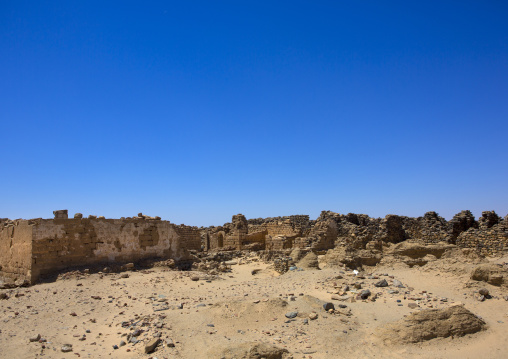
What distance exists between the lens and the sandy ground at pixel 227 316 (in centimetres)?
592

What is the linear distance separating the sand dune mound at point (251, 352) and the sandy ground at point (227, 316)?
166mm

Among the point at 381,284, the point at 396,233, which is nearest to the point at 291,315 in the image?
the point at 381,284

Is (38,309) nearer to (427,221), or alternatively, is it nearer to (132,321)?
Result: (132,321)

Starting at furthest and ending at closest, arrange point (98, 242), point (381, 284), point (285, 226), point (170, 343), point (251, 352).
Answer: point (285, 226)
point (98, 242)
point (381, 284)
point (170, 343)
point (251, 352)

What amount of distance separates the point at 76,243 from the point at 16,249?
1.89m

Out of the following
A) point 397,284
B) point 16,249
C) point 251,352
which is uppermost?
Result: point 16,249

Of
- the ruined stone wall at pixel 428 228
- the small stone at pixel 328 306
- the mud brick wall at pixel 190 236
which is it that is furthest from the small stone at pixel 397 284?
the mud brick wall at pixel 190 236

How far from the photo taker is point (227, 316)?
713 centimetres

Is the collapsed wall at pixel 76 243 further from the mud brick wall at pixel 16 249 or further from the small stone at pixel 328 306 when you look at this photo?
the small stone at pixel 328 306

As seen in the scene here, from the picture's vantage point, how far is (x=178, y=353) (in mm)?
5766

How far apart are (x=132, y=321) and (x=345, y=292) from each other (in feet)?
16.0

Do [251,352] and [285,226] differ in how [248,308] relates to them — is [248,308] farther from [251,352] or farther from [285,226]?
[285,226]

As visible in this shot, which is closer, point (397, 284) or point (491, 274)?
point (491, 274)

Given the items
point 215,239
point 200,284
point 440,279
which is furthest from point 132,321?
point 215,239
